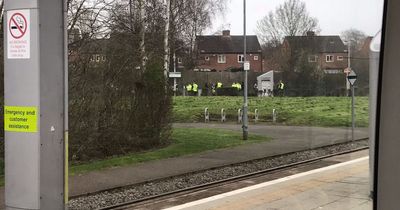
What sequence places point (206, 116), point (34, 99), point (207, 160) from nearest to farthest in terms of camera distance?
point (34, 99) → point (207, 160) → point (206, 116)

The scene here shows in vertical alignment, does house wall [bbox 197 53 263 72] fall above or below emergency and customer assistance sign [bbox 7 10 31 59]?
above

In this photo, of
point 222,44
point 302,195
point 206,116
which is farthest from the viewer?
point 222,44

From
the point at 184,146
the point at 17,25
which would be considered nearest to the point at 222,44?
the point at 184,146

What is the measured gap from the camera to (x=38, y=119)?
125 inches

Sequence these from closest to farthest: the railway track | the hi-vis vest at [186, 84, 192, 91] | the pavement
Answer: the railway track → the pavement → the hi-vis vest at [186, 84, 192, 91]

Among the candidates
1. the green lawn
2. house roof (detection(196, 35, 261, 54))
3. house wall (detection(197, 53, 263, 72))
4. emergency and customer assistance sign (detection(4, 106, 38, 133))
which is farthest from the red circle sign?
house wall (detection(197, 53, 263, 72))

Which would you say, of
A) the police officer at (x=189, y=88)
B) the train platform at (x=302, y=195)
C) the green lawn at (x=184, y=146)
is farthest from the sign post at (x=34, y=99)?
the police officer at (x=189, y=88)

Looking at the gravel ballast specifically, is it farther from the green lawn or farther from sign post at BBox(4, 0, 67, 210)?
sign post at BBox(4, 0, 67, 210)

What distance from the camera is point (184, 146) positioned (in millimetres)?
15359

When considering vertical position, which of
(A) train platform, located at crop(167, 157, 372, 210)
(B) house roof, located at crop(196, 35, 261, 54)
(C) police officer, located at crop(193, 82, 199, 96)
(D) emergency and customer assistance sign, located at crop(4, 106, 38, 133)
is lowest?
(A) train platform, located at crop(167, 157, 372, 210)

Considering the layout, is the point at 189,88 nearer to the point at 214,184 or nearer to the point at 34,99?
the point at 214,184

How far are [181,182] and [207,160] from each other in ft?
9.45

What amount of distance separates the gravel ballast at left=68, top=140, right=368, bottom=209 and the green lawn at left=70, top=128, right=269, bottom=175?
173 centimetres

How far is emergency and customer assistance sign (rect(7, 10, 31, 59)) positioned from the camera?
3.15 m
